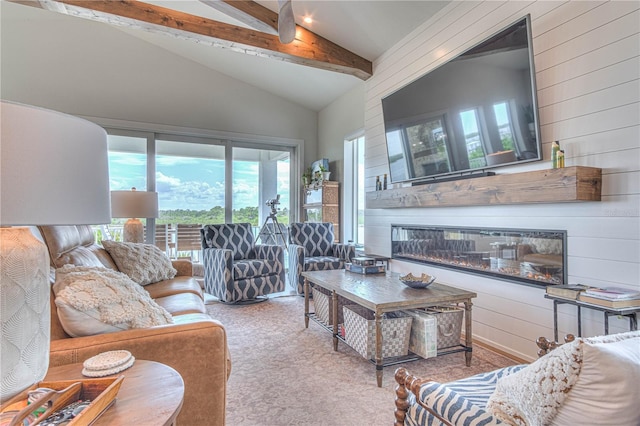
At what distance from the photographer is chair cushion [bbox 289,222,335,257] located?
461cm

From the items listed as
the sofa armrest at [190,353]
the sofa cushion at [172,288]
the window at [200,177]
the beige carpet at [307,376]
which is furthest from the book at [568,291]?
the window at [200,177]

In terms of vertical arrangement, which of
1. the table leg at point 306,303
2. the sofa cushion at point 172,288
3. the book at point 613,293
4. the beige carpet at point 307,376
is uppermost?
the book at point 613,293

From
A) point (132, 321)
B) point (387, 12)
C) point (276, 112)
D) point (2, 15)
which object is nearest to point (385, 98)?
point (387, 12)

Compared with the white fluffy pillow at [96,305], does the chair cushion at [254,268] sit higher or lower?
lower

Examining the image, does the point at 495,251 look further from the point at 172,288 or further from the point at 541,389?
the point at 172,288

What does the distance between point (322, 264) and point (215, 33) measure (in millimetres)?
2773

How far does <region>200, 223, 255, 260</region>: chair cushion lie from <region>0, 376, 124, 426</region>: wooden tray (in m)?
3.28

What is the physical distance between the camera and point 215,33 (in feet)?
11.4

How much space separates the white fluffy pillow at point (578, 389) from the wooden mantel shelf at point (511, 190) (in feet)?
4.80

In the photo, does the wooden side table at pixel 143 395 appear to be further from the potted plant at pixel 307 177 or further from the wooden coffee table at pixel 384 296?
the potted plant at pixel 307 177

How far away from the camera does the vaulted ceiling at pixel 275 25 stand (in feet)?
10.4

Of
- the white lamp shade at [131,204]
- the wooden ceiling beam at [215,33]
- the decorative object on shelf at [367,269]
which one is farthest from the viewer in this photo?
the white lamp shade at [131,204]

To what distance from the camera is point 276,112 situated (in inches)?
230

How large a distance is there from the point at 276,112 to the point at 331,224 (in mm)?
2281
